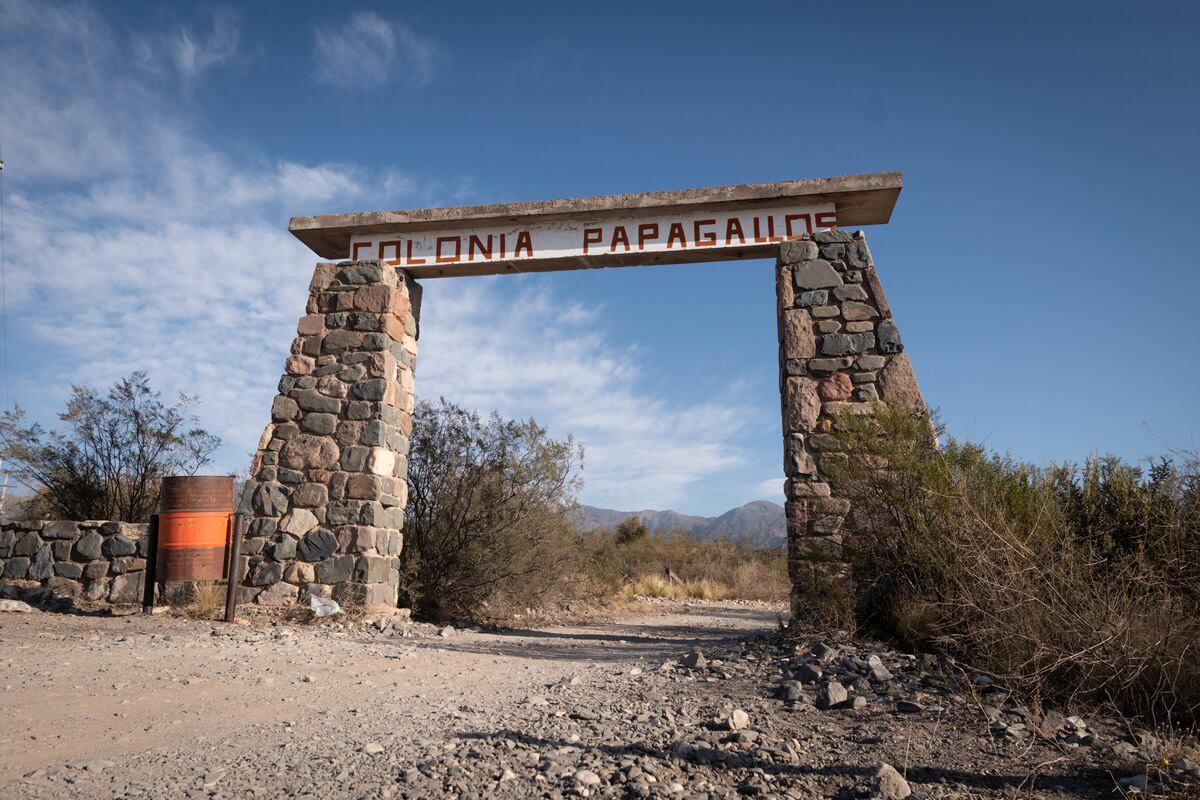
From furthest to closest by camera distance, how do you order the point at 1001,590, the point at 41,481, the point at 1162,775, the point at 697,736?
the point at 41,481, the point at 1001,590, the point at 697,736, the point at 1162,775

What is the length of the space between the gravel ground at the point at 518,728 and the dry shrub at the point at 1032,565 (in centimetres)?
34

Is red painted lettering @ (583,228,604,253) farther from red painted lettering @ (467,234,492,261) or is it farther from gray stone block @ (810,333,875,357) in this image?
gray stone block @ (810,333,875,357)

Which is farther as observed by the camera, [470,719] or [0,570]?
[0,570]

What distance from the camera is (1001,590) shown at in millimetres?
3840

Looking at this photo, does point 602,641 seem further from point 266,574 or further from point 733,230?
point 733,230

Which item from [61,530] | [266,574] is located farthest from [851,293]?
[61,530]

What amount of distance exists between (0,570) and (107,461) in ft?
7.13

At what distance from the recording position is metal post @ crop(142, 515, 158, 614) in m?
7.01

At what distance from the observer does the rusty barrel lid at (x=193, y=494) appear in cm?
705

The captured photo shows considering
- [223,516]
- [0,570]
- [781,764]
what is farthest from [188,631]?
[781,764]

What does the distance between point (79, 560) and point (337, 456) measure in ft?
9.94

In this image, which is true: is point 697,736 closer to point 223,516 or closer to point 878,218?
point 223,516

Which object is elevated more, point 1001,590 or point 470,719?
point 1001,590

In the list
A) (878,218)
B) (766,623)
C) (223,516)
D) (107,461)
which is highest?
(878,218)
